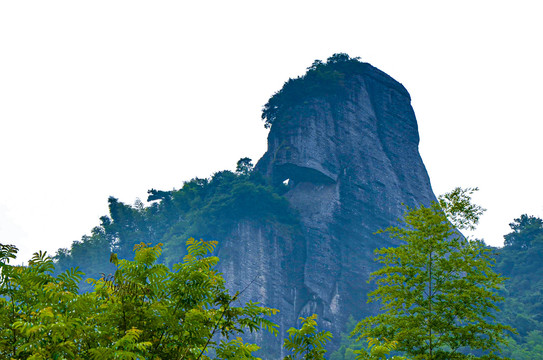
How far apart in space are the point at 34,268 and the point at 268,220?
49886 mm

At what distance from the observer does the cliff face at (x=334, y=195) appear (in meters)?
50.0

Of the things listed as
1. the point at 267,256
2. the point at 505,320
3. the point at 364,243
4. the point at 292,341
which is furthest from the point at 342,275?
the point at 292,341

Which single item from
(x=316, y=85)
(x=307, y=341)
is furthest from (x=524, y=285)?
(x=307, y=341)

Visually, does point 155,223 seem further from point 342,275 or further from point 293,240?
point 342,275

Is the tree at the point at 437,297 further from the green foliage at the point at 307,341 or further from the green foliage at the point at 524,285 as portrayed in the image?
the green foliage at the point at 524,285

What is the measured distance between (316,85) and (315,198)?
1486 cm

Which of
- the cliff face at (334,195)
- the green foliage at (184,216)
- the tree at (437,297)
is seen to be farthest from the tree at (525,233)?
the tree at (437,297)

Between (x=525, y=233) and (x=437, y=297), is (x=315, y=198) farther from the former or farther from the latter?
(x=437, y=297)

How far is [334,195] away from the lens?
55031 mm

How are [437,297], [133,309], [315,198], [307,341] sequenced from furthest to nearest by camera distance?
1. [315,198]
2. [437,297]
3. [307,341]
4. [133,309]

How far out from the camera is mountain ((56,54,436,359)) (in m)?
50.4

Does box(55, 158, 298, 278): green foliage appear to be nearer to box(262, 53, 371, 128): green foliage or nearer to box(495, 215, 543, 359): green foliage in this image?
box(262, 53, 371, 128): green foliage

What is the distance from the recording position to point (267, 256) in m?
51.9

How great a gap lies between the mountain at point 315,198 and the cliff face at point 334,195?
128 mm
